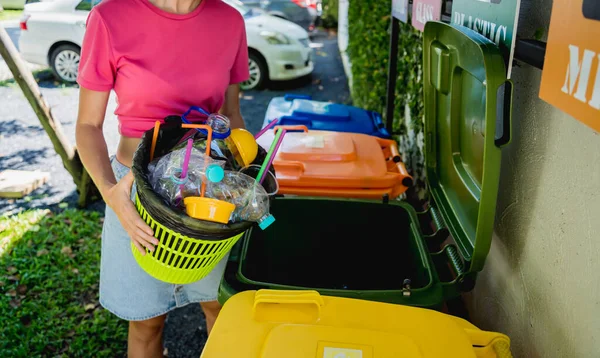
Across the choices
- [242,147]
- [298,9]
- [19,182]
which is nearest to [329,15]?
[298,9]

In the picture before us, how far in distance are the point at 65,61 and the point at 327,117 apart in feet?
19.7

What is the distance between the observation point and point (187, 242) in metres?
1.23

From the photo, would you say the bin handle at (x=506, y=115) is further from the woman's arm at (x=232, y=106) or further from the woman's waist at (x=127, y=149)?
the woman's waist at (x=127, y=149)

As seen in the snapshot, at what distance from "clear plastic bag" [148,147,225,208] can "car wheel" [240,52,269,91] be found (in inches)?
237

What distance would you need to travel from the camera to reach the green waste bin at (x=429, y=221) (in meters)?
1.29

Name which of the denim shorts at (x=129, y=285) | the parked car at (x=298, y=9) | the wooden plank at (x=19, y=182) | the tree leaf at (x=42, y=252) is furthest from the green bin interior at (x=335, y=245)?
the parked car at (x=298, y=9)

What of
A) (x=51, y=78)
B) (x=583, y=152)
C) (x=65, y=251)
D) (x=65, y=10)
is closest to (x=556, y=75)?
(x=583, y=152)

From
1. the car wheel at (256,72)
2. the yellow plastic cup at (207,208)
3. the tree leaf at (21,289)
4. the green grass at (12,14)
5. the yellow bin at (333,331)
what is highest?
the yellow plastic cup at (207,208)

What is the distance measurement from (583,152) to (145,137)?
1.10 m

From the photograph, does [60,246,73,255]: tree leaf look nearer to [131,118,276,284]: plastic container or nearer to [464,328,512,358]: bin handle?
[131,118,276,284]: plastic container

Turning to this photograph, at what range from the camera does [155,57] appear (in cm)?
151

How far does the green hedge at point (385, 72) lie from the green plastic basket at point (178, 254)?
1.71 metres

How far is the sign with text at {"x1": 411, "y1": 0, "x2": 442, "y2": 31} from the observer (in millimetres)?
1928

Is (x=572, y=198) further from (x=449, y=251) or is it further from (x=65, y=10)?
(x=65, y=10)
